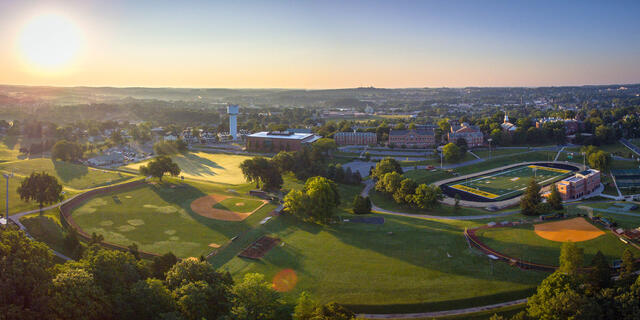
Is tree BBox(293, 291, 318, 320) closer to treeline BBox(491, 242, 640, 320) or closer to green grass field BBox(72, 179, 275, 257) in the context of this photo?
treeline BBox(491, 242, 640, 320)

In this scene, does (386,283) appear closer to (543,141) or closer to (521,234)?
(521,234)

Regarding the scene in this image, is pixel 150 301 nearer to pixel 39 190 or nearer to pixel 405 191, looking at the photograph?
pixel 39 190

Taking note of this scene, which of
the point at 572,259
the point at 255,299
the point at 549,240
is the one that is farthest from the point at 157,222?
the point at 549,240

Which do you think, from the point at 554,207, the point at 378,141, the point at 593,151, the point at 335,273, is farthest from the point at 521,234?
the point at 378,141

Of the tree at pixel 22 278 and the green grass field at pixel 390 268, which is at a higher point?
the tree at pixel 22 278

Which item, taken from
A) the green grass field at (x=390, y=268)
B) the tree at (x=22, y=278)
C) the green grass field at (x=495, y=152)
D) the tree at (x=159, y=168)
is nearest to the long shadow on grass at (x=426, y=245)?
the green grass field at (x=390, y=268)

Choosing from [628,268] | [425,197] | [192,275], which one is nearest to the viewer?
[192,275]

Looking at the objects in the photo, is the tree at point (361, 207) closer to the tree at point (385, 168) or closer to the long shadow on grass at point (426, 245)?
the long shadow on grass at point (426, 245)
